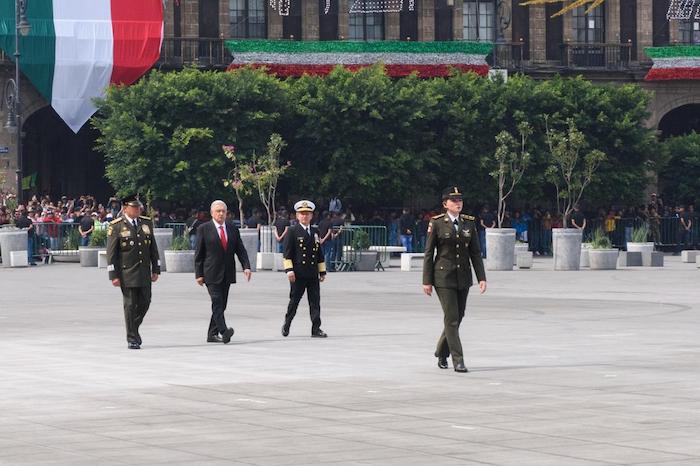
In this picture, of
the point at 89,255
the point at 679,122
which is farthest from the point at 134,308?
the point at 679,122

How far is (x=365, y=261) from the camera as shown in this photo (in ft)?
130

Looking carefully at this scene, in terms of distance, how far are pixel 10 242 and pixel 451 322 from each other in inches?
1077

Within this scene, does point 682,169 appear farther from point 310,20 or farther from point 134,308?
point 134,308

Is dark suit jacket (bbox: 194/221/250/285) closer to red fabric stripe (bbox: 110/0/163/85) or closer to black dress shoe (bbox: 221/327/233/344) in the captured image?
black dress shoe (bbox: 221/327/233/344)

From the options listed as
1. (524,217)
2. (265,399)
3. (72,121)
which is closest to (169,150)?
(72,121)

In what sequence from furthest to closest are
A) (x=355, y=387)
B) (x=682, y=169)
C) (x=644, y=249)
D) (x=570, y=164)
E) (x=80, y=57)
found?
(x=682, y=169) < (x=80, y=57) < (x=570, y=164) < (x=644, y=249) < (x=355, y=387)

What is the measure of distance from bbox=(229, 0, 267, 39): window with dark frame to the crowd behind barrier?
8890mm

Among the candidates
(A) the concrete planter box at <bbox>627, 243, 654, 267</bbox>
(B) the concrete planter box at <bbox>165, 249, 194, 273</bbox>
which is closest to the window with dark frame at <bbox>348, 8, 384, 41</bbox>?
(A) the concrete planter box at <bbox>627, 243, 654, 267</bbox>

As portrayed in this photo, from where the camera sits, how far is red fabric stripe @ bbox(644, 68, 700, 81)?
63.3 metres

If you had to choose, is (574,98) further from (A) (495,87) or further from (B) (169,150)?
(B) (169,150)

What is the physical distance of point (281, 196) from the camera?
56125 mm

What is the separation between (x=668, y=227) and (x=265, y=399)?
132 ft

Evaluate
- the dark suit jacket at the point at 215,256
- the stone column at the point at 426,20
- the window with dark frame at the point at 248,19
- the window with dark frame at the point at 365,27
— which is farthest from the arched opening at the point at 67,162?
the dark suit jacket at the point at 215,256

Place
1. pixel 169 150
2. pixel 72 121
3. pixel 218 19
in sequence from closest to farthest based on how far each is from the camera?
pixel 169 150 < pixel 72 121 < pixel 218 19
